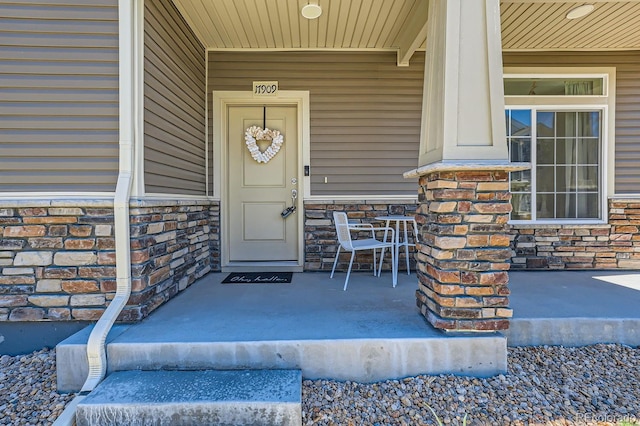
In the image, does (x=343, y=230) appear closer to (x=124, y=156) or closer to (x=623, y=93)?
(x=124, y=156)

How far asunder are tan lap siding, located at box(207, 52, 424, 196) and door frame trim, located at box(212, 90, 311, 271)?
74mm

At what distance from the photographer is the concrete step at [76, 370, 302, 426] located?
1552 mm

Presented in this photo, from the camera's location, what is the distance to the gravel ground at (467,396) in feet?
5.38

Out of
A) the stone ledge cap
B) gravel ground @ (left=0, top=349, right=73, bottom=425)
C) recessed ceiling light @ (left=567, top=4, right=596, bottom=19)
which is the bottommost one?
gravel ground @ (left=0, top=349, right=73, bottom=425)

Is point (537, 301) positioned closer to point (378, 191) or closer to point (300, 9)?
point (378, 191)

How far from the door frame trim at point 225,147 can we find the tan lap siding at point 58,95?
1510mm

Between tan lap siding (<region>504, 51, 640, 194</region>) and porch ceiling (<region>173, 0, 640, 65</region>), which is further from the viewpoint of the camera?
tan lap siding (<region>504, 51, 640, 194</region>)

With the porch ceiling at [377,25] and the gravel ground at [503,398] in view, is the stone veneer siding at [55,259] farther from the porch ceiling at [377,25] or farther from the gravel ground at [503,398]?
the porch ceiling at [377,25]

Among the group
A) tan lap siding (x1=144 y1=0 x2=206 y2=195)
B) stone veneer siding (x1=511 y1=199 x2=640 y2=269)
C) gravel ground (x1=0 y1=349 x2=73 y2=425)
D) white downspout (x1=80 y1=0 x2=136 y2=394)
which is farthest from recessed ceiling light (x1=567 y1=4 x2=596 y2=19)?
gravel ground (x1=0 y1=349 x2=73 y2=425)

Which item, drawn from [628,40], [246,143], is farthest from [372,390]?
[628,40]

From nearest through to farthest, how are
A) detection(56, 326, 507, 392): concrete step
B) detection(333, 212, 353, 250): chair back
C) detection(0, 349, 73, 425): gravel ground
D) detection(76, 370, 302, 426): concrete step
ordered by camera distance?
detection(76, 370, 302, 426): concrete step
detection(0, 349, 73, 425): gravel ground
detection(56, 326, 507, 392): concrete step
detection(333, 212, 353, 250): chair back

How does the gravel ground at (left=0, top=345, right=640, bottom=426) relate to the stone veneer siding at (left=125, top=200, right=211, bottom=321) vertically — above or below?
below

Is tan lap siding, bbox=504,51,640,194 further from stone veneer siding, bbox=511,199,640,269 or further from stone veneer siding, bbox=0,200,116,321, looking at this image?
stone veneer siding, bbox=0,200,116,321

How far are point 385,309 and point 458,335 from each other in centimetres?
56
